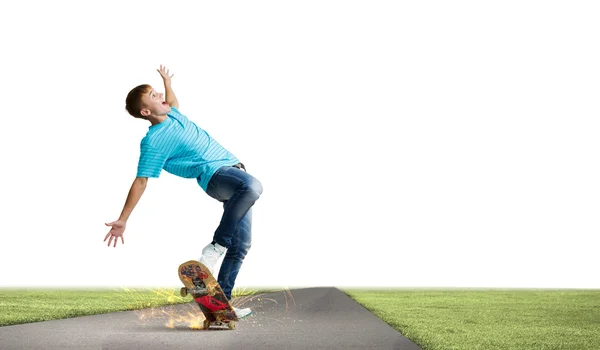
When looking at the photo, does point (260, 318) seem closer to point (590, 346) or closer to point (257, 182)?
point (257, 182)

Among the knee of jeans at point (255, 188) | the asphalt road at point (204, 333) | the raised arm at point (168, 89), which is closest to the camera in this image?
the asphalt road at point (204, 333)

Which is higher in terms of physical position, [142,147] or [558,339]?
[142,147]

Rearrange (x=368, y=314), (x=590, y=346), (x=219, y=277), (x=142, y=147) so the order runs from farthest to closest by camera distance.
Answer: (x=368, y=314)
(x=219, y=277)
(x=142, y=147)
(x=590, y=346)

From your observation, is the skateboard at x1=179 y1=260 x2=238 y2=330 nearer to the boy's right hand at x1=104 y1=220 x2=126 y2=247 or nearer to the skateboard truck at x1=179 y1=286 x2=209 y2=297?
the skateboard truck at x1=179 y1=286 x2=209 y2=297

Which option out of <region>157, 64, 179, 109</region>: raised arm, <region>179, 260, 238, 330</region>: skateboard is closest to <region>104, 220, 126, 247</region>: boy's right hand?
<region>179, 260, 238, 330</region>: skateboard

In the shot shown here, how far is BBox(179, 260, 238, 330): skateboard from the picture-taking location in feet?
16.0

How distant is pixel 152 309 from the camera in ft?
24.5

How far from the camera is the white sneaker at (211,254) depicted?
4988 mm

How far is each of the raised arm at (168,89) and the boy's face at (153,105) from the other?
470mm

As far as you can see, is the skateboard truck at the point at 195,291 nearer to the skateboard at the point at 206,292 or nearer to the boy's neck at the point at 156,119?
the skateboard at the point at 206,292

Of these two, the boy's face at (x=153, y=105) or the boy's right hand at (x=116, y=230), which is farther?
the boy's face at (x=153, y=105)

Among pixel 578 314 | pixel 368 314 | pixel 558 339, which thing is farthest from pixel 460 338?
pixel 578 314

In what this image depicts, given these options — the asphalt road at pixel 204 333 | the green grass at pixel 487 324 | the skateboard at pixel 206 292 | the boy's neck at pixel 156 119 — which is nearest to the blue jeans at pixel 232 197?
the skateboard at pixel 206 292

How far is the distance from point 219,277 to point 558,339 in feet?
9.19
